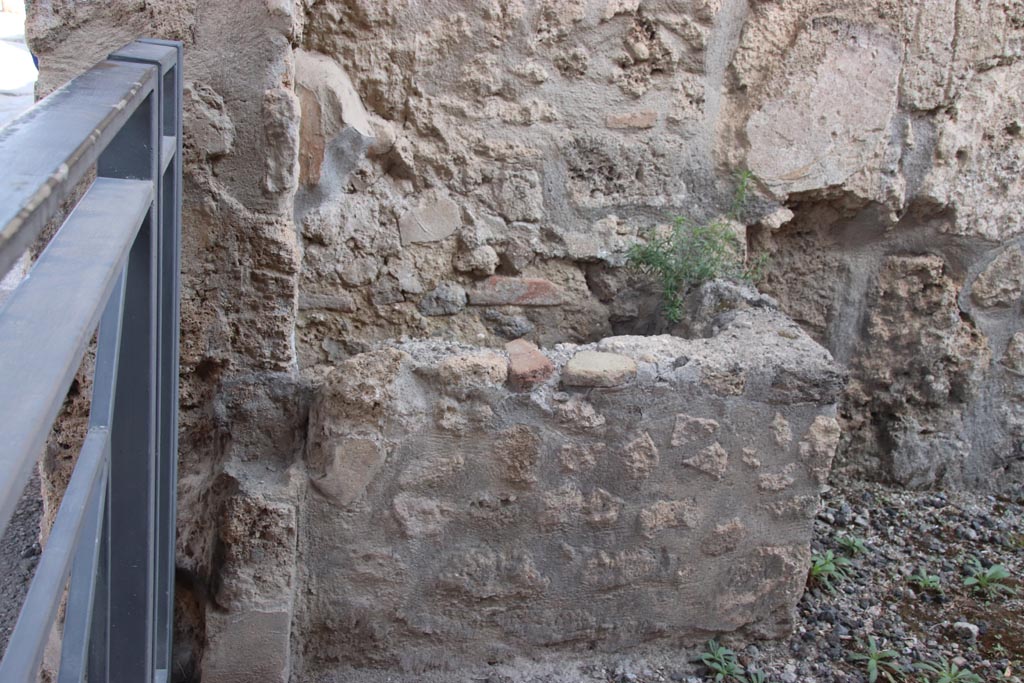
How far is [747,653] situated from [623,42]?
1.62 metres

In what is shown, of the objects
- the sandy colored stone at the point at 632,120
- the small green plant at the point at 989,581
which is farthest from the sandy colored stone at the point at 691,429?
the small green plant at the point at 989,581

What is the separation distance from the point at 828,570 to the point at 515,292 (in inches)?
45.0

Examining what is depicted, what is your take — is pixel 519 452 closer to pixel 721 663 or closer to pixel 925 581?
pixel 721 663

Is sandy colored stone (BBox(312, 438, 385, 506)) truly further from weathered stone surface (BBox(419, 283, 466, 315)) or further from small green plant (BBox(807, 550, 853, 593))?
small green plant (BBox(807, 550, 853, 593))

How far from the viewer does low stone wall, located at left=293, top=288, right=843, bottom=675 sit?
1.75 m

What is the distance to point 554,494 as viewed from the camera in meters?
1.83

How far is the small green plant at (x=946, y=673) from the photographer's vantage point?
200 cm

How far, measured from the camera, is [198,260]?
5.62 feet

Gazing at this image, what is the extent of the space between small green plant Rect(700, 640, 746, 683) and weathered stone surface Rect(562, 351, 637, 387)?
69 centimetres

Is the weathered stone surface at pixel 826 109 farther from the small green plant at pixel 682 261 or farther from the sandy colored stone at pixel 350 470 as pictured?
the sandy colored stone at pixel 350 470

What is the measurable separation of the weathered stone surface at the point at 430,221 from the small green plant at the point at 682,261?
19.7 inches

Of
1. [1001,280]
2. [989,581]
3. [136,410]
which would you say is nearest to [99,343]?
[136,410]

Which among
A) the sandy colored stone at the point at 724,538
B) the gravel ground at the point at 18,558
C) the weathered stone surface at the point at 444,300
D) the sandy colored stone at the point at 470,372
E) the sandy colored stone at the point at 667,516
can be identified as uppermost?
the weathered stone surface at the point at 444,300

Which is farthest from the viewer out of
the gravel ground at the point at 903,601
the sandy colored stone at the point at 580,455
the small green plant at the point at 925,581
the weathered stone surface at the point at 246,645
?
the small green plant at the point at 925,581
